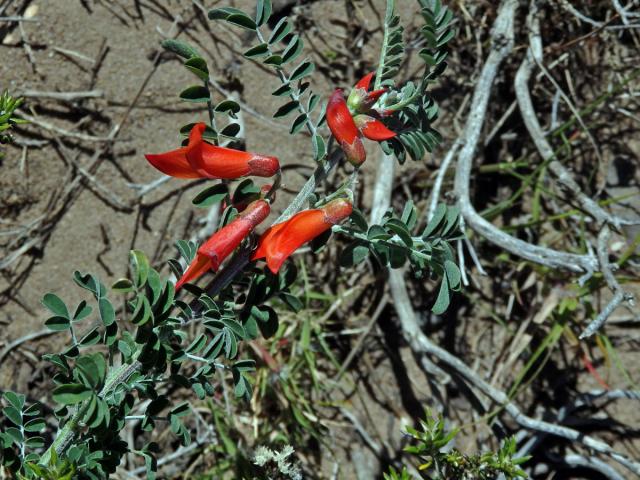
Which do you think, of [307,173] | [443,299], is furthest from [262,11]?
[307,173]

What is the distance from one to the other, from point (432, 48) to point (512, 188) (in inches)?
61.8

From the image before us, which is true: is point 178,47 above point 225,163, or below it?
above

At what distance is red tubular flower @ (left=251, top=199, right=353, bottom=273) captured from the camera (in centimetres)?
155

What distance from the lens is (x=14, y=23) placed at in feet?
8.93

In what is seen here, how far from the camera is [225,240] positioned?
153 cm

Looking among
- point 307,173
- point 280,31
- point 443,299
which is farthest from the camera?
point 307,173

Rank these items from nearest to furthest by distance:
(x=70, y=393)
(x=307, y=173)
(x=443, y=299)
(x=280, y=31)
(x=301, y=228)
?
1. (x=70, y=393)
2. (x=301, y=228)
3. (x=443, y=299)
4. (x=280, y=31)
5. (x=307, y=173)

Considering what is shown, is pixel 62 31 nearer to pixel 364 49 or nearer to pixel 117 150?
pixel 117 150

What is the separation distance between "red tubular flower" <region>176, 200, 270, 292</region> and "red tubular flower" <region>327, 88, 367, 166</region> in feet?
0.75

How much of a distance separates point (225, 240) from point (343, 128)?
1.20 feet

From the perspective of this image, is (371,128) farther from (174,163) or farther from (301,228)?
(174,163)

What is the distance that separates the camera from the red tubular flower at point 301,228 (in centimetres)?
155

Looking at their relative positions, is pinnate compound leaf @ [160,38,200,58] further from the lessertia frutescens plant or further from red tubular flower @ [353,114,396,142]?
red tubular flower @ [353,114,396,142]

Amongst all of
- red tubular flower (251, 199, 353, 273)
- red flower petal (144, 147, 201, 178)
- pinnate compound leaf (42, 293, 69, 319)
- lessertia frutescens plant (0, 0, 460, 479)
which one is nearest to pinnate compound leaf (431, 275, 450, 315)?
lessertia frutescens plant (0, 0, 460, 479)
